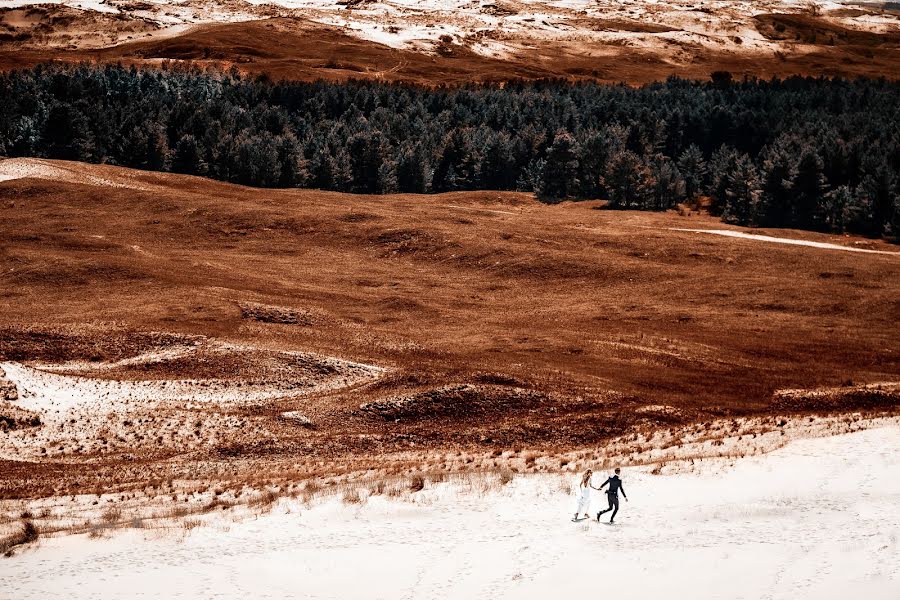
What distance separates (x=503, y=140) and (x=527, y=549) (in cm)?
11180

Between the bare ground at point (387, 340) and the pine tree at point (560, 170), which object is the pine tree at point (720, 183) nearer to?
the pine tree at point (560, 170)

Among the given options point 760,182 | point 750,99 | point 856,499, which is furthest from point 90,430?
point 750,99

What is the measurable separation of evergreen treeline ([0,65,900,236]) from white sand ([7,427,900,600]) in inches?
3011

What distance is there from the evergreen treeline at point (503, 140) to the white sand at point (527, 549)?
7648 centimetres

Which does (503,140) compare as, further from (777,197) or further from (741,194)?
(777,197)

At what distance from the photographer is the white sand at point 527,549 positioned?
26734mm

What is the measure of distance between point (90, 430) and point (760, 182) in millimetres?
85679

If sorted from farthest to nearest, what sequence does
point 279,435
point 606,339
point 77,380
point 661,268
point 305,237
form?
point 305,237 < point 661,268 < point 606,339 < point 77,380 < point 279,435

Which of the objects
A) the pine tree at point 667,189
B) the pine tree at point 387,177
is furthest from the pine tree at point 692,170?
the pine tree at point 387,177

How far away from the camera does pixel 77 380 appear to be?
47531 millimetres

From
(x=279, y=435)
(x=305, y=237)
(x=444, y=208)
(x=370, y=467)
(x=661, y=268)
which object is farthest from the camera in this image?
(x=444, y=208)

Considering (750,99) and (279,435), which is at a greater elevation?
(750,99)

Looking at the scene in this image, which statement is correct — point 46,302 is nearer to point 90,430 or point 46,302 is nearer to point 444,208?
point 90,430

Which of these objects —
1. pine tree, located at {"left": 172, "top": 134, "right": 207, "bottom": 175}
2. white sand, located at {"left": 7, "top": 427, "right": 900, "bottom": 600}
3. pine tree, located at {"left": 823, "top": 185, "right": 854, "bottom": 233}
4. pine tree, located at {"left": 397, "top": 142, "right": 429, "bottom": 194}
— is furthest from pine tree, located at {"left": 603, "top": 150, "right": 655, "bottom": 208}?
white sand, located at {"left": 7, "top": 427, "right": 900, "bottom": 600}
